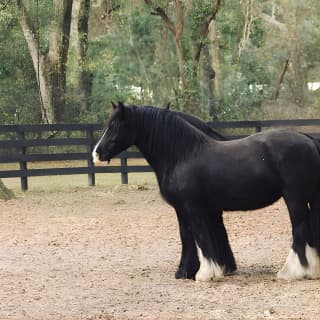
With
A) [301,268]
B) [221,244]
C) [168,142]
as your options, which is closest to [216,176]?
[168,142]

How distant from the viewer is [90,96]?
91.1 ft

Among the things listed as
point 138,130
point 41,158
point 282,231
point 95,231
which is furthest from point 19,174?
point 138,130

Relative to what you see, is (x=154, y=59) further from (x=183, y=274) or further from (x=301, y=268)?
(x=301, y=268)

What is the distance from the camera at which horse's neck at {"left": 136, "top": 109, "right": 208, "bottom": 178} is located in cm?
734

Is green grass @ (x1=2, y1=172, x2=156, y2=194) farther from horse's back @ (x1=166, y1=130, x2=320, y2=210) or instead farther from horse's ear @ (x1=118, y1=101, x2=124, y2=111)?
horse's back @ (x1=166, y1=130, x2=320, y2=210)

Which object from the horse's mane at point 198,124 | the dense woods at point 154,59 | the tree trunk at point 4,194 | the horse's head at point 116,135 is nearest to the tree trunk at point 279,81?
the dense woods at point 154,59

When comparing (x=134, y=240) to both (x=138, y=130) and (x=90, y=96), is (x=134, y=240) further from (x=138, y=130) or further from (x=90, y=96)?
(x=90, y=96)

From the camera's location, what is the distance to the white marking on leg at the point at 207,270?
7.09 m

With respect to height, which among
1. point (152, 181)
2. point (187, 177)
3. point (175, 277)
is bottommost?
point (152, 181)

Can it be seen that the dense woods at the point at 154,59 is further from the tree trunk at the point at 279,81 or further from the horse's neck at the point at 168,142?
the horse's neck at the point at 168,142

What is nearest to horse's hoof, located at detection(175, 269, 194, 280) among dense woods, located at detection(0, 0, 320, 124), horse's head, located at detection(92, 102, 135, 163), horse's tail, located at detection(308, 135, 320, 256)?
horse's tail, located at detection(308, 135, 320, 256)

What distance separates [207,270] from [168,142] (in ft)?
4.12

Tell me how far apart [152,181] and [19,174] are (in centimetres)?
331

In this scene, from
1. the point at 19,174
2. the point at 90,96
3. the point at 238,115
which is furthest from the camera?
the point at 90,96
